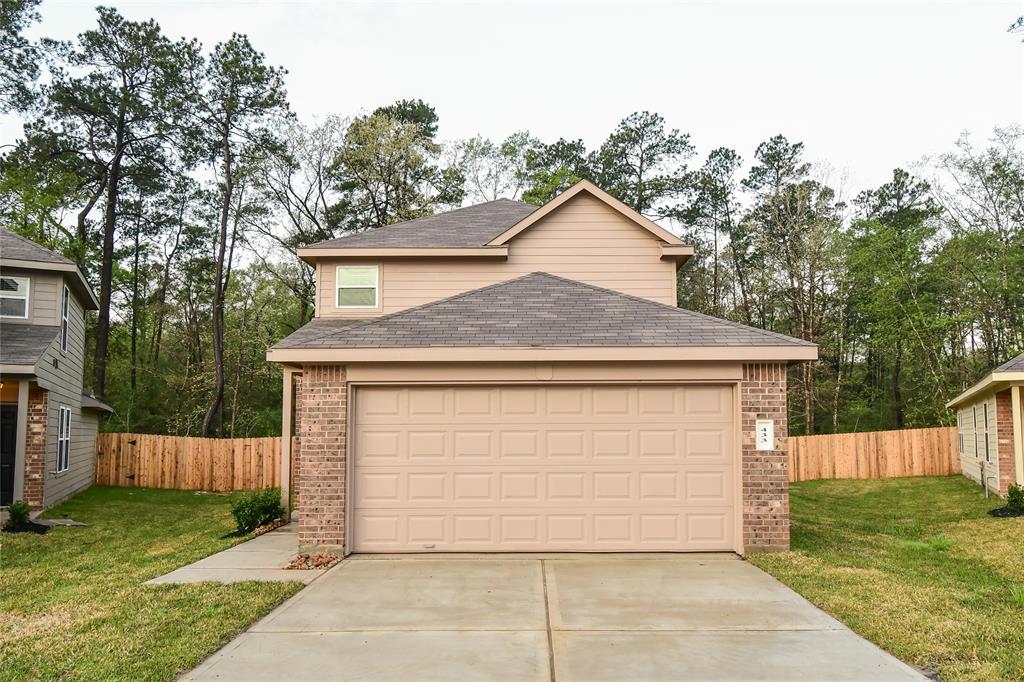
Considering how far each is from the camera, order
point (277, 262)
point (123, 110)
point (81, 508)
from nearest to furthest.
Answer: point (81, 508), point (123, 110), point (277, 262)

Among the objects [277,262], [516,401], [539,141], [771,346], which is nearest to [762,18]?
[771,346]

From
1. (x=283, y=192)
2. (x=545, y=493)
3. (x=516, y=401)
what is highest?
(x=283, y=192)

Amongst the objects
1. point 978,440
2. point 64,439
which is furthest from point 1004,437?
point 64,439

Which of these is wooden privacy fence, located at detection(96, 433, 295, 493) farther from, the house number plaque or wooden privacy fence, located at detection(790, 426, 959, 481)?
wooden privacy fence, located at detection(790, 426, 959, 481)

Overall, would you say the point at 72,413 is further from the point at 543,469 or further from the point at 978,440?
the point at 978,440

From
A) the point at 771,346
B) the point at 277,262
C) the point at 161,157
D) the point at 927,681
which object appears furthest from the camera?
the point at 277,262

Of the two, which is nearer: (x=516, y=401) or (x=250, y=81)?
(x=516, y=401)

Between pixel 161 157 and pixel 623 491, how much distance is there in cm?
2799

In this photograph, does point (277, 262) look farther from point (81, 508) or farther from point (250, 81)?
point (81, 508)

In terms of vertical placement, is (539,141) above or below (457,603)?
above

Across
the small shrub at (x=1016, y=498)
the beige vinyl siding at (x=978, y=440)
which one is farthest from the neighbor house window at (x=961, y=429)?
the small shrub at (x=1016, y=498)

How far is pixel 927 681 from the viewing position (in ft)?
16.6

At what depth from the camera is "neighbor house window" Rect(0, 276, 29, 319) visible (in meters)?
15.9

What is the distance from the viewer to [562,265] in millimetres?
15289
